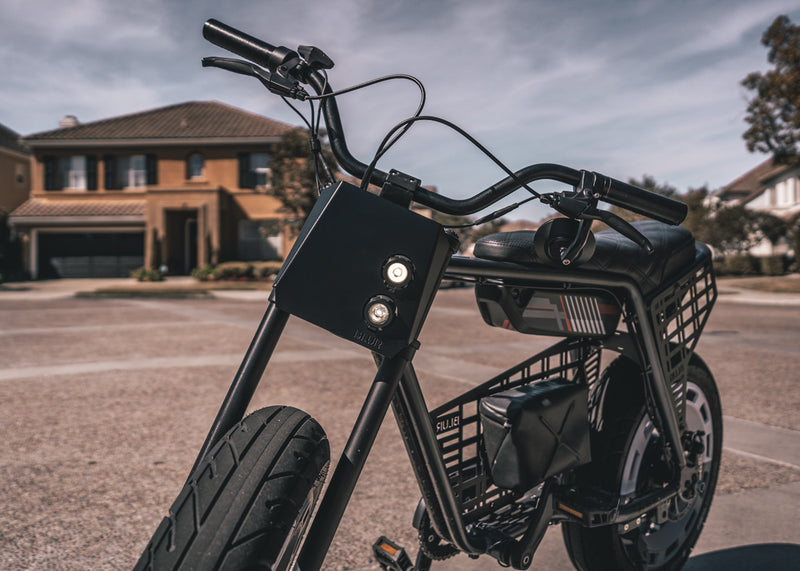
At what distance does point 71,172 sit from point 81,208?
2.41 meters

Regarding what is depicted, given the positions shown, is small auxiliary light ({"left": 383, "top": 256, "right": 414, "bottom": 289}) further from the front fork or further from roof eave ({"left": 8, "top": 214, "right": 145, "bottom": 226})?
roof eave ({"left": 8, "top": 214, "right": 145, "bottom": 226})

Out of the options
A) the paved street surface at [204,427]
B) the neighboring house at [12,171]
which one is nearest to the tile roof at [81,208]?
the neighboring house at [12,171]

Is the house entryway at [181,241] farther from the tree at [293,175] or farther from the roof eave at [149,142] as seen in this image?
the tree at [293,175]

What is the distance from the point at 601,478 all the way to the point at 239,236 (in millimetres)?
29040

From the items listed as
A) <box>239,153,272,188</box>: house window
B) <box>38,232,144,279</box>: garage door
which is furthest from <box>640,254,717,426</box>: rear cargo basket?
<box>38,232,144,279</box>: garage door

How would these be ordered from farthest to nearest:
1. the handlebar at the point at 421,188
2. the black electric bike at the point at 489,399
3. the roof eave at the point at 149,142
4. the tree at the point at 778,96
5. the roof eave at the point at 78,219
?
the roof eave at the point at 149,142, the roof eave at the point at 78,219, the tree at the point at 778,96, the handlebar at the point at 421,188, the black electric bike at the point at 489,399

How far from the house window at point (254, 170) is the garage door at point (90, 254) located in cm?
593

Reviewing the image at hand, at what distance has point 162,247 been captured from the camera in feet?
91.7

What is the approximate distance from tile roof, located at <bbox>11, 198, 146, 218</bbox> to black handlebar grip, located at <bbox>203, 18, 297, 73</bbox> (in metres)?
29.7

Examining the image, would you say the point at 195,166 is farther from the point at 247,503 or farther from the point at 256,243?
the point at 247,503

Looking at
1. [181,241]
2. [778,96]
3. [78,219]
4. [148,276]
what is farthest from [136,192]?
[778,96]

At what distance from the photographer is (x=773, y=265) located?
3086cm

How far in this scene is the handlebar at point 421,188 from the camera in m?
1.40

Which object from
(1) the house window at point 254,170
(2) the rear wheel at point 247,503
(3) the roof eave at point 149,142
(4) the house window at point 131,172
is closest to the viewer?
(2) the rear wheel at point 247,503
